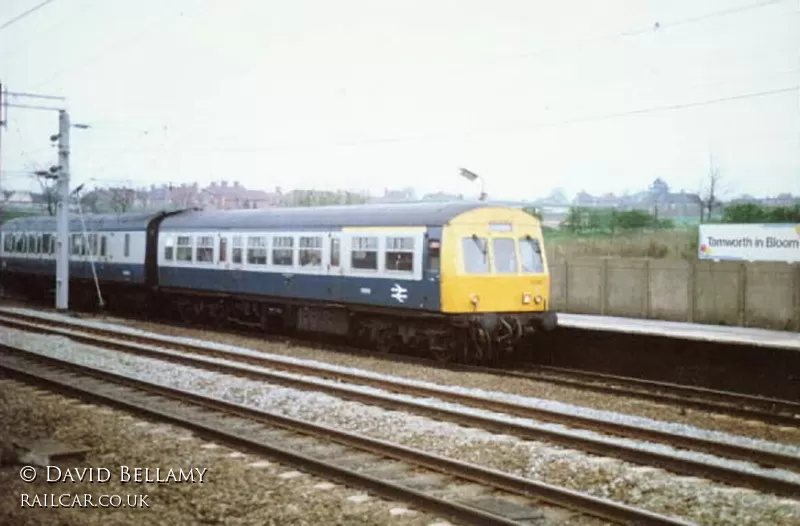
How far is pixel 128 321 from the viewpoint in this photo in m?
26.6

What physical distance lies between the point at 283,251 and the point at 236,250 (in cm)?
221

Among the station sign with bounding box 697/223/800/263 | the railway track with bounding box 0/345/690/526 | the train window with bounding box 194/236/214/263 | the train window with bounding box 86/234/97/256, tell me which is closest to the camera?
the railway track with bounding box 0/345/690/526

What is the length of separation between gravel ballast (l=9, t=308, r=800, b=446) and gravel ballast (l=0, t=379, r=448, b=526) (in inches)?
217

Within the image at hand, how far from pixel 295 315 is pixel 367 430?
34.2 ft

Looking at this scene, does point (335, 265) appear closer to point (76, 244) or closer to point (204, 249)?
point (204, 249)

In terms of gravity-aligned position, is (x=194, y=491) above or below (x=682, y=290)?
below

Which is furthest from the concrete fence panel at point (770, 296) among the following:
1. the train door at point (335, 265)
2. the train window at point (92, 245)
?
the train window at point (92, 245)

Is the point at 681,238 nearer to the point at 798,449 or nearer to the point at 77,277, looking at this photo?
the point at 798,449

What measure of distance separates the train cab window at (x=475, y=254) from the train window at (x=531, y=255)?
946 millimetres

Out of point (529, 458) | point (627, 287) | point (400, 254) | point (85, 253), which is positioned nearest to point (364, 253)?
point (400, 254)

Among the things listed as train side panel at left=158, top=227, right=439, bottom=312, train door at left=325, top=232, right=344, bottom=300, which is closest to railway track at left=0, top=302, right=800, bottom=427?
train side panel at left=158, top=227, right=439, bottom=312

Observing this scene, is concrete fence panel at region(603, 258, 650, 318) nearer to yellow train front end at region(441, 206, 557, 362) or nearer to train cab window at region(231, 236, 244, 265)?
yellow train front end at region(441, 206, 557, 362)

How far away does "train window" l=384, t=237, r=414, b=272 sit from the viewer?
17.5m

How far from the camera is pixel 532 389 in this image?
573 inches
